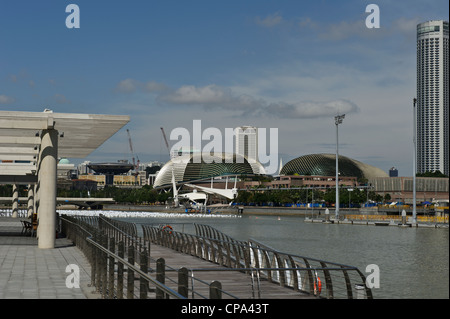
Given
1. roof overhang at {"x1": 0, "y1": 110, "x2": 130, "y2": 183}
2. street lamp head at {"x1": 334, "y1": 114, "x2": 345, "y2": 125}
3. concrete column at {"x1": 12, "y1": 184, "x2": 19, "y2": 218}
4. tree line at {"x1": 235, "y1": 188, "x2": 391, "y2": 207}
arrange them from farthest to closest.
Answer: tree line at {"x1": 235, "y1": 188, "x2": 391, "y2": 207}
street lamp head at {"x1": 334, "y1": 114, "x2": 345, "y2": 125}
concrete column at {"x1": 12, "y1": 184, "x2": 19, "y2": 218}
roof overhang at {"x1": 0, "y1": 110, "x2": 130, "y2": 183}

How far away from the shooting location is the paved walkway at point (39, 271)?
13.3 m

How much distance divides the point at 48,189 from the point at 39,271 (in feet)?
29.2

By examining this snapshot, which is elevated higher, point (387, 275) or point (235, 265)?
point (235, 265)

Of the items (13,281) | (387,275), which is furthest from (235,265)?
(387,275)

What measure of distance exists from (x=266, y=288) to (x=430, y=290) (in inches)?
628

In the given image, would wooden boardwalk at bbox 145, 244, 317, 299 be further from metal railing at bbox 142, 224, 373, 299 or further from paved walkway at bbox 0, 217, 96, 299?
paved walkway at bbox 0, 217, 96, 299

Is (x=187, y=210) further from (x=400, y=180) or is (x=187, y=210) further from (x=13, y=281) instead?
(x=13, y=281)

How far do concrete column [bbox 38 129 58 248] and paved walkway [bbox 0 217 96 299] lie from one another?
0.55 metres

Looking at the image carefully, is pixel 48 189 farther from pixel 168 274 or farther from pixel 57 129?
pixel 168 274

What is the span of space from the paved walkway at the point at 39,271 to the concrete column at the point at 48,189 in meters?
0.55

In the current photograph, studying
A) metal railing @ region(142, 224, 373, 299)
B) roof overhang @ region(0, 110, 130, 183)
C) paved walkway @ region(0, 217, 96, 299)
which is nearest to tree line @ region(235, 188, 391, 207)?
roof overhang @ region(0, 110, 130, 183)

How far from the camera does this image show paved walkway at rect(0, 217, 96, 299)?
1330cm

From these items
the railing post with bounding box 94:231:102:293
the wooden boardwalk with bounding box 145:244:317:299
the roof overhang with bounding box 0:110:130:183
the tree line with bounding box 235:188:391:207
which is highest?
the roof overhang with bounding box 0:110:130:183
